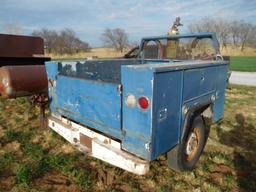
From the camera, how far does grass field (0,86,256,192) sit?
9.11 ft

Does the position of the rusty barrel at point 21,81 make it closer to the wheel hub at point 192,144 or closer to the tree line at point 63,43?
the wheel hub at point 192,144

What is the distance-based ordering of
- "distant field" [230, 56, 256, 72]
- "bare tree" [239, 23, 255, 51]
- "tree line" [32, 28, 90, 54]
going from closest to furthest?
"distant field" [230, 56, 256, 72]
"tree line" [32, 28, 90, 54]
"bare tree" [239, 23, 255, 51]

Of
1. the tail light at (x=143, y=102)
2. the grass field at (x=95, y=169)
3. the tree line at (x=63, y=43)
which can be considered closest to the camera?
the tail light at (x=143, y=102)

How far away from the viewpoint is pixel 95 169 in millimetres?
3125

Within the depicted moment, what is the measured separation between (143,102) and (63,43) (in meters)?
50.3

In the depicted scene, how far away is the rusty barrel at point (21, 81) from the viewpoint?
3.27m

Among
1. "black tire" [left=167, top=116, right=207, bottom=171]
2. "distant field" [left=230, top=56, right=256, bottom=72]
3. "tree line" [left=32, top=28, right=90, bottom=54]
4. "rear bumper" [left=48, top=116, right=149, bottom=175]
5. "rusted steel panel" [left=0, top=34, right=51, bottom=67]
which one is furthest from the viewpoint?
"tree line" [left=32, top=28, right=90, bottom=54]

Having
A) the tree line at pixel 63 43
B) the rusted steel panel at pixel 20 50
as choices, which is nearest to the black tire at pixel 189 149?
the rusted steel panel at pixel 20 50

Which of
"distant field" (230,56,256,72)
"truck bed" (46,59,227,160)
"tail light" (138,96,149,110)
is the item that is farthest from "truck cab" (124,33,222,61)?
"distant field" (230,56,256,72)

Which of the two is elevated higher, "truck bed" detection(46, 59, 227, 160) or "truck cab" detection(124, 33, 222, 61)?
"truck cab" detection(124, 33, 222, 61)

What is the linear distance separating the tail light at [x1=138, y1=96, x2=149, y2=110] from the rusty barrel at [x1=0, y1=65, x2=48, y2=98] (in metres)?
2.13

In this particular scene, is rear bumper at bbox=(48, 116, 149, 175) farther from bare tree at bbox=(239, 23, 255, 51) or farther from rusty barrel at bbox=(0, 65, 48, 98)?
bare tree at bbox=(239, 23, 255, 51)

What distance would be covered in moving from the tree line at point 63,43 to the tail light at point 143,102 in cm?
4656

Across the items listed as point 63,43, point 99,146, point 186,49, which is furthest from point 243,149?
point 63,43
